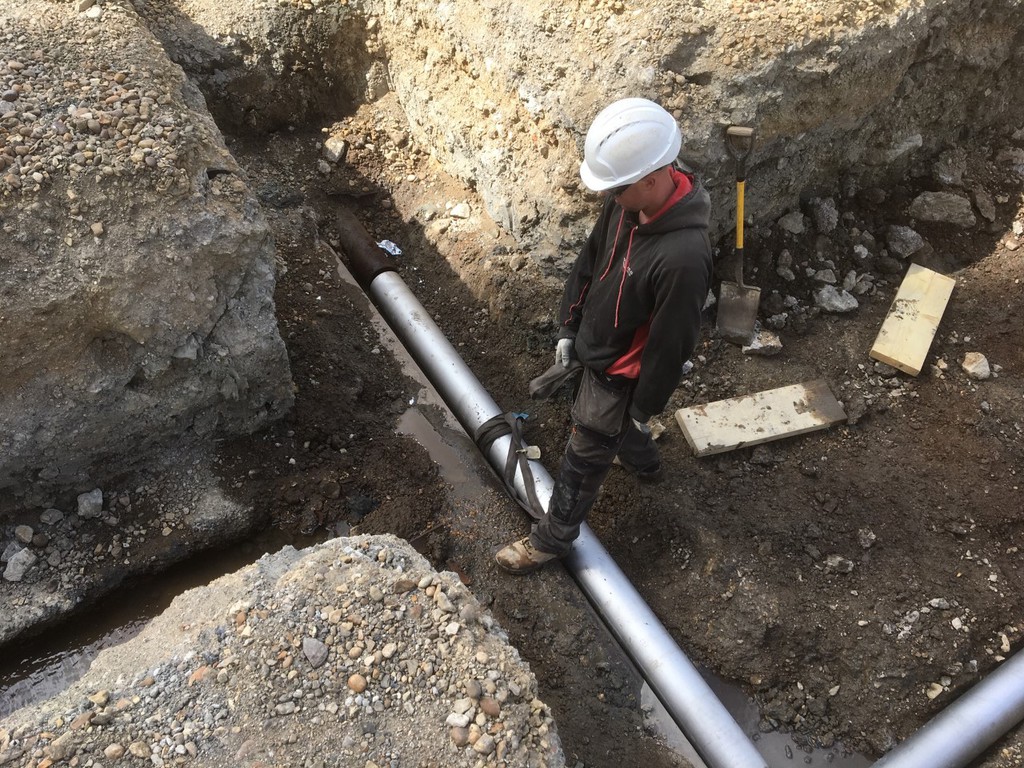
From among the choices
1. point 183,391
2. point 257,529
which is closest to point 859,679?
point 257,529

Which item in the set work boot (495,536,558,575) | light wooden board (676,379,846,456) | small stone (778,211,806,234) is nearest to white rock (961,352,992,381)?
light wooden board (676,379,846,456)

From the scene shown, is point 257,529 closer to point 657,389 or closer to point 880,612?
point 657,389

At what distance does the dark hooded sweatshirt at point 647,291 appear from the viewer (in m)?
2.81

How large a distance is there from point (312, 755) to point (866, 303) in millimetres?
4580

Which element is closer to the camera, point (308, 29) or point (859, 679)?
point (859, 679)

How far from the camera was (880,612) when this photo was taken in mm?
3926

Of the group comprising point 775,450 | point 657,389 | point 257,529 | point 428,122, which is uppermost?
point 428,122

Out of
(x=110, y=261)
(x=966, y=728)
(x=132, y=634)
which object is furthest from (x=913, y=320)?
(x=132, y=634)

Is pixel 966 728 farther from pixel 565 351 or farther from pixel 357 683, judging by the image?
pixel 357 683

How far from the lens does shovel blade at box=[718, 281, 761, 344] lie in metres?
4.75

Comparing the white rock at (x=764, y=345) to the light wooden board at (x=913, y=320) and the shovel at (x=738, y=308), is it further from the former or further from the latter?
the light wooden board at (x=913, y=320)

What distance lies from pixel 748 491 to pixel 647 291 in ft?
6.43

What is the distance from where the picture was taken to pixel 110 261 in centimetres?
341

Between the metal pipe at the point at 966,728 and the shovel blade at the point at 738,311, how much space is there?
238 cm
